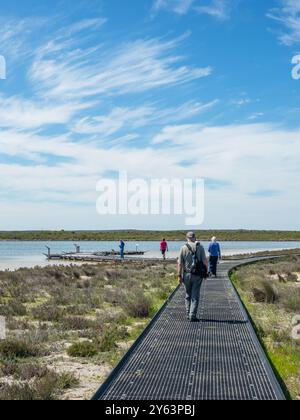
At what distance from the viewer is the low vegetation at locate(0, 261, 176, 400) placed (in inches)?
308

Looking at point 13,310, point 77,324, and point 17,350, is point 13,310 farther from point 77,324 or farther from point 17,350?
point 17,350

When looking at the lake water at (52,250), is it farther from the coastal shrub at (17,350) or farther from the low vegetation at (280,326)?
the coastal shrub at (17,350)

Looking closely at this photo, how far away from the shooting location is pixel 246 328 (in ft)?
35.8

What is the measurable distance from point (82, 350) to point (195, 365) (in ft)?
8.79

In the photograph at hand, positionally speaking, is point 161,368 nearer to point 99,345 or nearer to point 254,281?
point 99,345

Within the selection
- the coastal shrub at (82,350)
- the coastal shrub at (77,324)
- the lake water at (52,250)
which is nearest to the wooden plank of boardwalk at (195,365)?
the coastal shrub at (82,350)

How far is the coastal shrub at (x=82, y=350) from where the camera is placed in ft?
32.7

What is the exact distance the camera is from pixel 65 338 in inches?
453

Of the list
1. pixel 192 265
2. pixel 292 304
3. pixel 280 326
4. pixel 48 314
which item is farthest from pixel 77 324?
pixel 292 304

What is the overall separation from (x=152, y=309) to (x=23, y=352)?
18.9 feet

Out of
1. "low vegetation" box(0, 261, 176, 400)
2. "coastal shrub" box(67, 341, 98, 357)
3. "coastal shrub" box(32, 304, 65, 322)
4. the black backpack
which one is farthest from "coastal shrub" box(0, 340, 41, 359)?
"coastal shrub" box(32, 304, 65, 322)

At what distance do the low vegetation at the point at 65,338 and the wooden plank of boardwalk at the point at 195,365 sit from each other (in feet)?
2.18

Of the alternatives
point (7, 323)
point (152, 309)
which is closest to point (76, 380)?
point (7, 323)

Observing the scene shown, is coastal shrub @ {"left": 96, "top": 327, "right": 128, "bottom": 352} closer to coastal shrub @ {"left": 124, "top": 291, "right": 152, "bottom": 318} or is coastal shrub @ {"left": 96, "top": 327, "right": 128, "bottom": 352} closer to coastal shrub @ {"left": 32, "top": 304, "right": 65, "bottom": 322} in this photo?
coastal shrub @ {"left": 124, "top": 291, "right": 152, "bottom": 318}
